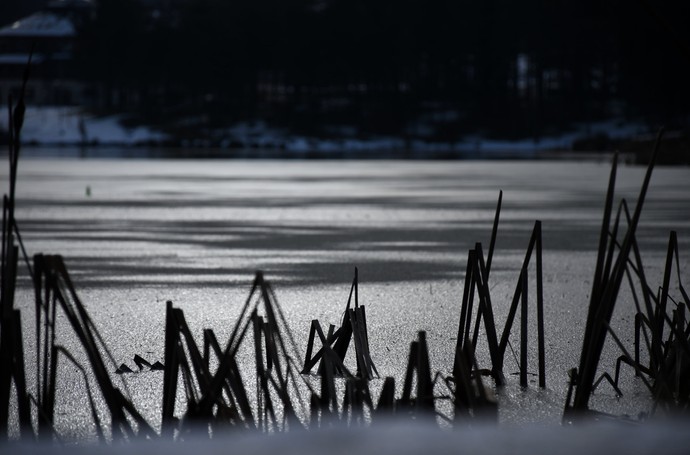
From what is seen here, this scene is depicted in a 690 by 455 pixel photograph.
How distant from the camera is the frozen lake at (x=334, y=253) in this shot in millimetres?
4258

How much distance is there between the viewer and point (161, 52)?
218 ft

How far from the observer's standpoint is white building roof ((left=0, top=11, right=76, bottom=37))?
82188mm

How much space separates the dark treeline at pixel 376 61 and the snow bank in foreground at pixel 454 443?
5963 cm

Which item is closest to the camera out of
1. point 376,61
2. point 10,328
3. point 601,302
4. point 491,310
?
point 10,328

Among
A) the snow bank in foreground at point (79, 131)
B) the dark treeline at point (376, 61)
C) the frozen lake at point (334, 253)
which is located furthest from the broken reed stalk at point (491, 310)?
the dark treeline at point (376, 61)

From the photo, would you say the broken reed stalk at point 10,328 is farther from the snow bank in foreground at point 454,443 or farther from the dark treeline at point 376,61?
the dark treeline at point 376,61

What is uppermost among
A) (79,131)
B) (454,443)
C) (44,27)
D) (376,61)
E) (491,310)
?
(44,27)

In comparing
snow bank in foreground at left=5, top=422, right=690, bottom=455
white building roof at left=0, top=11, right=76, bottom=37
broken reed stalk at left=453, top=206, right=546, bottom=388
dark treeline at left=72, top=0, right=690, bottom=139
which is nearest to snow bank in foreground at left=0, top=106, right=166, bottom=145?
dark treeline at left=72, top=0, right=690, bottom=139

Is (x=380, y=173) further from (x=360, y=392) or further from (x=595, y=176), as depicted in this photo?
(x=360, y=392)

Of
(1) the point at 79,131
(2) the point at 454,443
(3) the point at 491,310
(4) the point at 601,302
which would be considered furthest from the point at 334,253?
(1) the point at 79,131

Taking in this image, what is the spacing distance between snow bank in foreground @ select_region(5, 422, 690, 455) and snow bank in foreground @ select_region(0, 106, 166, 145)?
58.8m

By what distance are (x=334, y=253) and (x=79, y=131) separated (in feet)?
190

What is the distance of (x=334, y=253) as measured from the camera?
8055 mm

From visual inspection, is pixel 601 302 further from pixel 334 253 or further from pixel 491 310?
pixel 334 253
